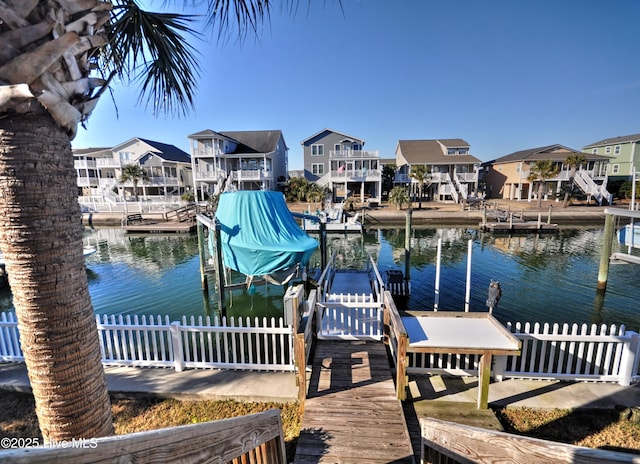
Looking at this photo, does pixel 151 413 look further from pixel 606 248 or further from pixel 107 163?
pixel 107 163

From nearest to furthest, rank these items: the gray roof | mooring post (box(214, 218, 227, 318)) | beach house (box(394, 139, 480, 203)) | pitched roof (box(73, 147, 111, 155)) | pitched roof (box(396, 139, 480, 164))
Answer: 1. mooring post (box(214, 218, 227, 318))
2. beach house (box(394, 139, 480, 203))
3. pitched roof (box(396, 139, 480, 164))
4. the gray roof
5. pitched roof (box(73, 147, 111, 155))

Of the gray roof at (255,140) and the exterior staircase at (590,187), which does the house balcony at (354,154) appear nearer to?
the gray roof at (255,140)

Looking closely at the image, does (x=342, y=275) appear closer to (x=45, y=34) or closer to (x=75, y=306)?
(x=75, y=306)

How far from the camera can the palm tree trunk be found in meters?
2.10

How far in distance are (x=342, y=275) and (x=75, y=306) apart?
9.09 meters

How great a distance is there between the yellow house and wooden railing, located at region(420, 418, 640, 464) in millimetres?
41826

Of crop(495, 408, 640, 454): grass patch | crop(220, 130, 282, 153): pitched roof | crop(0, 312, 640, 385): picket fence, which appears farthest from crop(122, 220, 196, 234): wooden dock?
crop(495, 408, 640, 454): grass patch

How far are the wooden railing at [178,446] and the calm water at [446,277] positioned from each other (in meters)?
8.96

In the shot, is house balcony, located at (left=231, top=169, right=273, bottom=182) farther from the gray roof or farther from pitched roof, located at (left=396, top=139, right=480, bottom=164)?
pitched roof, located at (left=396, top=139, right=480, bottom=164)

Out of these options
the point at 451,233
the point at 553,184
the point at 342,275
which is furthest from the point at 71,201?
the point at 553,184

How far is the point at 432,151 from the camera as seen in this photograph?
1610 inches

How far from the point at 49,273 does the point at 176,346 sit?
421 centimetres

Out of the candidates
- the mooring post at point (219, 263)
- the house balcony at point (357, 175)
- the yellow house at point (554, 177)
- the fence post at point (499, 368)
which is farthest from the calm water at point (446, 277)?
the yellow house at point (554, 177)

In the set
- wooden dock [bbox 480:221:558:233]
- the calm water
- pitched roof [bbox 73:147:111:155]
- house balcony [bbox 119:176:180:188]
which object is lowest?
the calm water
